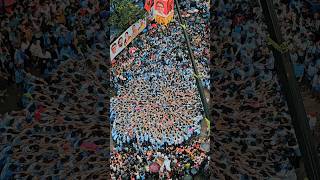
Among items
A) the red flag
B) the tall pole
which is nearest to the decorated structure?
the red flag

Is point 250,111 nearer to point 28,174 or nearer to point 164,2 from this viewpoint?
point 28,174

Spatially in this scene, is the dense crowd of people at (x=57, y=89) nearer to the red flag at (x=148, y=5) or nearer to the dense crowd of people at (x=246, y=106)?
the red flag at (x=148, y=5)

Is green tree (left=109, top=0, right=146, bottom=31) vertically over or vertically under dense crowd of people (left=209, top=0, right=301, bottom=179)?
over

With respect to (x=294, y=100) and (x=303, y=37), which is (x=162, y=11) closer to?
(x=303, y=37)

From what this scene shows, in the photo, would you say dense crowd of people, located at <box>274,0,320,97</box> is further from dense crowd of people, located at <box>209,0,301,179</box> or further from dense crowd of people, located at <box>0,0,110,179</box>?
dense crowd of people, located at <box>0,0,110,179</box>

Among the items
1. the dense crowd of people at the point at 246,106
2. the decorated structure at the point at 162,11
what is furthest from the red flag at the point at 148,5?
the dense crowd of people at the point at 246,106
